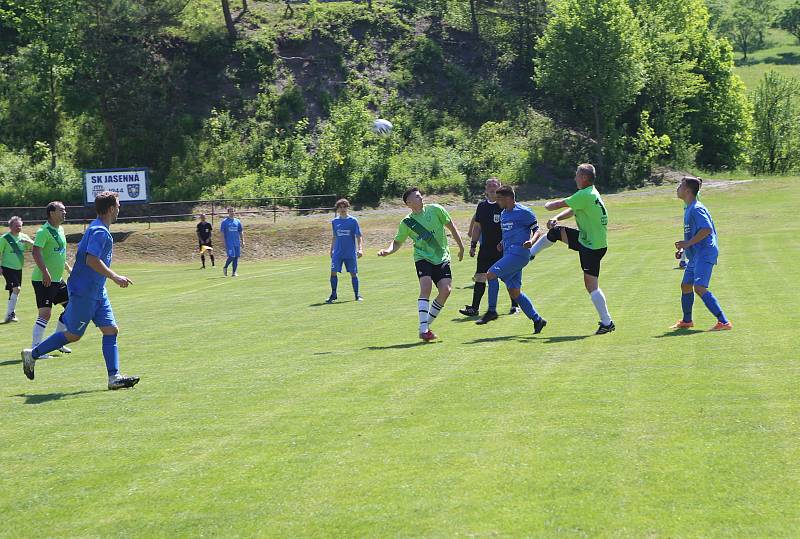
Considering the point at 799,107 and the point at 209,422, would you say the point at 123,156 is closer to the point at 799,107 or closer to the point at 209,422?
the point at 209,422

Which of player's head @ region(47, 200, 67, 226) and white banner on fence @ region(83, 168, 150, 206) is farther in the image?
white banner on fence @ region(83, 168, 150, 206)

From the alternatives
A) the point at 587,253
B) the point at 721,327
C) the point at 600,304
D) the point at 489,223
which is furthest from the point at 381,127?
the point at 721,327

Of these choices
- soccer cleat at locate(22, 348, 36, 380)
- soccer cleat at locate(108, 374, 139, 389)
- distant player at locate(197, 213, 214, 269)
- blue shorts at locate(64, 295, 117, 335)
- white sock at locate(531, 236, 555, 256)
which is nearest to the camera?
soccer cleat at locate(108, 374, 139, 389)

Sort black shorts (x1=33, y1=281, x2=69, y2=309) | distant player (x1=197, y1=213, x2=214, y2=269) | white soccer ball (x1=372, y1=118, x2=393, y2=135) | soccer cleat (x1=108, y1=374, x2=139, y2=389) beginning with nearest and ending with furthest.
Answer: soccer cleat (x1=108, y1=374, x2=139, y2=389) → black shorts (x1=33, y1=281, x2=69, y2=309) → distant player (x1=197, y1=213, x2=214, y2=269) → white soccer ball (x1=372, y1=118, x2=393, y2=135)

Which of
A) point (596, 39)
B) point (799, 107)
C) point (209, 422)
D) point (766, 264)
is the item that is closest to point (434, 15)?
point (596, 39)

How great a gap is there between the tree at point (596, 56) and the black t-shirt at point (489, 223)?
49.0 meters

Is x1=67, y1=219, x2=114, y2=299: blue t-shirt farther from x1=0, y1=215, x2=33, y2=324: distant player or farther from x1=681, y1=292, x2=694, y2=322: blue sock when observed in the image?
x1=0, y1=215, x2=33, y2=324: distant player

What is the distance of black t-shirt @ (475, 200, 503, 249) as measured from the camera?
665 inches

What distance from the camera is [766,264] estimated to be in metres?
24.0

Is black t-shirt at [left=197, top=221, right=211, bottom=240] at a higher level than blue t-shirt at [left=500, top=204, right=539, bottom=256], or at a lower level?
lower

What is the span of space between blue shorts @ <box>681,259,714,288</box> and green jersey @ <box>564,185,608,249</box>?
134 centimetres

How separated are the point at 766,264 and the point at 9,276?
18749 millimetres

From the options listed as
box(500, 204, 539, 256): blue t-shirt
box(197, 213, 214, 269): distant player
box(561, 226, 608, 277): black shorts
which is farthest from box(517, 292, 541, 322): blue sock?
box(197, 213, 214, 269): distant player

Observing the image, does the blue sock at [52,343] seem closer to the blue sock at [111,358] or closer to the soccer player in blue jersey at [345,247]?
the blue sock at [111,358]
